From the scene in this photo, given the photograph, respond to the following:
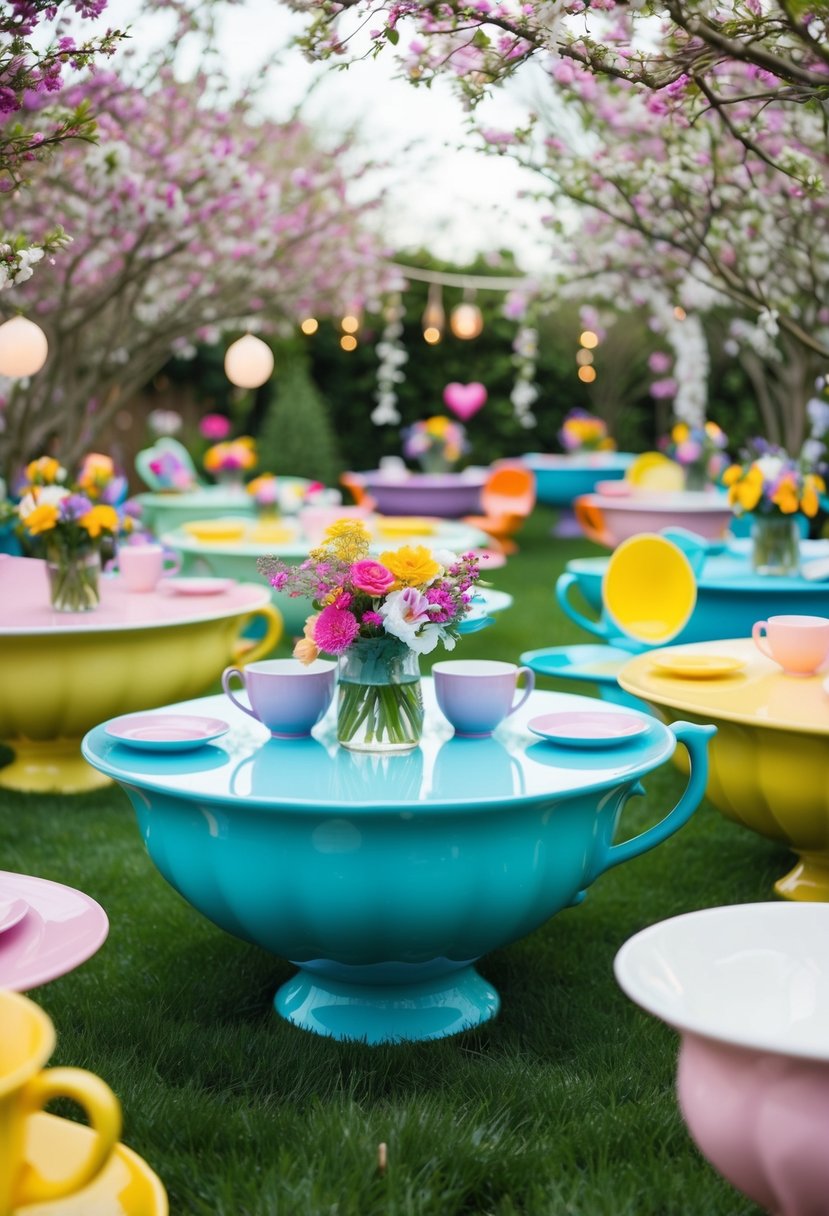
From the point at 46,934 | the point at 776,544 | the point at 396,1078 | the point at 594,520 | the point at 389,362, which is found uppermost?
the point at 389,362

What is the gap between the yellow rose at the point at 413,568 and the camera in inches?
115

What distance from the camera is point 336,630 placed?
9.55 ft

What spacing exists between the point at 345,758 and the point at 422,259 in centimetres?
1422

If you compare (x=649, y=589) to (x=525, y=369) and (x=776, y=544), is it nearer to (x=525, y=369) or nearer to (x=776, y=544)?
(x=776, y=544)

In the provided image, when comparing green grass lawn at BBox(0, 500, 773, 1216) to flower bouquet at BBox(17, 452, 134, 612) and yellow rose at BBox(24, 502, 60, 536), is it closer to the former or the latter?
flower bouquet at BBox(17, 452, 134, 612)

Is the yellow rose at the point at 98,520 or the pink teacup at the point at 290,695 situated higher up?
the yellow rose at the point at 98,520

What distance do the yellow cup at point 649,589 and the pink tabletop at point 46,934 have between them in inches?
114

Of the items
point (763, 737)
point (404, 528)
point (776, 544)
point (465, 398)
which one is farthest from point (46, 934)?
point (465, 398)

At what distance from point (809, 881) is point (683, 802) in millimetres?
1010

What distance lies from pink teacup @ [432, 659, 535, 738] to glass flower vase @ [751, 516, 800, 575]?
2.54 m

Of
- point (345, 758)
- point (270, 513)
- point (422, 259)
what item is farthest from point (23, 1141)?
point (422, 259)

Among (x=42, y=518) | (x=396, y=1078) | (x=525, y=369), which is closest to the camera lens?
(x=396, y=1078)

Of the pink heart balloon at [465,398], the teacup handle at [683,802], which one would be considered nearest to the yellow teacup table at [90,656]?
the teacup handle at [683,802]

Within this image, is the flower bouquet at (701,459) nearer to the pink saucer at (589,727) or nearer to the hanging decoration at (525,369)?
the hanging decoration at (525,369)
